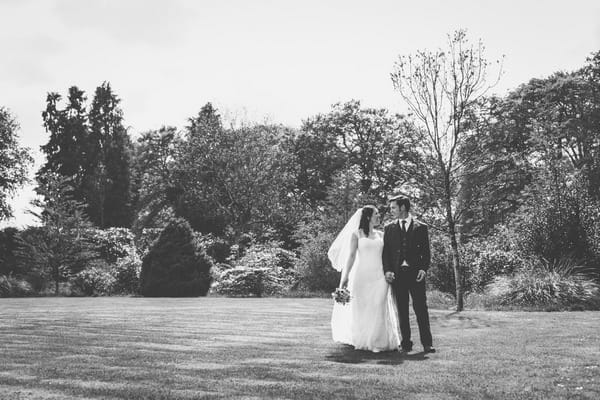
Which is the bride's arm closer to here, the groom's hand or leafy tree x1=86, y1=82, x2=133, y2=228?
the groom's hand

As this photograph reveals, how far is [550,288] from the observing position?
1571cm

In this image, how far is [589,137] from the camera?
117ft

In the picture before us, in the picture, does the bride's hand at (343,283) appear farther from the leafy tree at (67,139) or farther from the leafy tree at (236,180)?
the leafy tree at (67,139)

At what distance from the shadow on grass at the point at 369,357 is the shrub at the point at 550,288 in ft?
29.2

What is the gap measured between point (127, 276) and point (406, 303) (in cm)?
2009

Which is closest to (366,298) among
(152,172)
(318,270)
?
→ (318,270)

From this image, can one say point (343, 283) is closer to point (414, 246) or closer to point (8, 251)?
point (414, 246)

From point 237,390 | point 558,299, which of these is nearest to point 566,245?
point 558,299

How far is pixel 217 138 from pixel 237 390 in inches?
1531

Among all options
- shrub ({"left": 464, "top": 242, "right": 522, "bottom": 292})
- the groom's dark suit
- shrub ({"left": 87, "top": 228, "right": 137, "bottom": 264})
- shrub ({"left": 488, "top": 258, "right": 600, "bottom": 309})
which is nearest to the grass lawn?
the groom's dark suit

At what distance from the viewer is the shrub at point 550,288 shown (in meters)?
15.3

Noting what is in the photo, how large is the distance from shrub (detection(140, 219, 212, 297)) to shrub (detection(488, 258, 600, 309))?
11645 millimetres

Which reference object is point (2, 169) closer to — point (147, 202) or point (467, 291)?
point (147, 202)

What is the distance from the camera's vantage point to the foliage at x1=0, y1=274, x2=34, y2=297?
2652 centimetres
